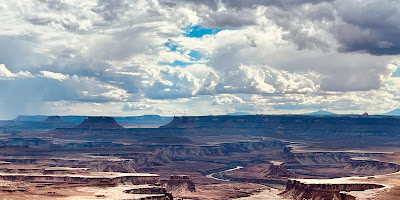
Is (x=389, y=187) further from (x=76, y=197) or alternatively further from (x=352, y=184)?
(x=76, y=197)

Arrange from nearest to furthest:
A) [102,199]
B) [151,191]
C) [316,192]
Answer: [102,199]
[151,191]
[316,192]

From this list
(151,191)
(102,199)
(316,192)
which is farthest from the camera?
(316,192)

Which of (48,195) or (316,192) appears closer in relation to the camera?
(48,195)

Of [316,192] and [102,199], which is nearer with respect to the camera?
[102,199]

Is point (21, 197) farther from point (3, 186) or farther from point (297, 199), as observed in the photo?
point (297, 199)

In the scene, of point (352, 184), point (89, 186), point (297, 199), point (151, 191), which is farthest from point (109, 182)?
point (352, 184)

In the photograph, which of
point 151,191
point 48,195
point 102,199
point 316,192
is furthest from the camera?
point 316,192

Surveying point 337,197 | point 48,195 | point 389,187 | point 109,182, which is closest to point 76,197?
point 48,195

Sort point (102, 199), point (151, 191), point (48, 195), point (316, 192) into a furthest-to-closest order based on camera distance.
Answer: point (316, 192)
point (151, 191)
point (48, 195)
point (102, 199)
